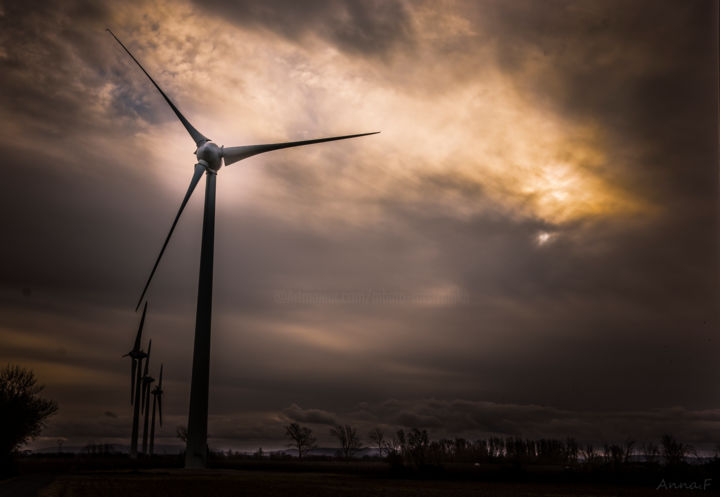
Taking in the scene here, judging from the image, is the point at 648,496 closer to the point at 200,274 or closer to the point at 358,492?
the point at 358,492

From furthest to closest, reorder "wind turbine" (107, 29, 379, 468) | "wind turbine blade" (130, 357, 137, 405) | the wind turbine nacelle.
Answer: "wind turbine blade" (130, 357, 137, 405)
the wind turbine nacelle
"wind turbine" (107, 29, 379, 468)

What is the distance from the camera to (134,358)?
5157 inches

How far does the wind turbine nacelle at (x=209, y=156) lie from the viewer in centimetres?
7181

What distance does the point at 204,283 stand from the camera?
62062 millimetres

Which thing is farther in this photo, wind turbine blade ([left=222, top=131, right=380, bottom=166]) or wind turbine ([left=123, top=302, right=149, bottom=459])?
wind turbine ([left=123, top=302, right=149, bottom=459])

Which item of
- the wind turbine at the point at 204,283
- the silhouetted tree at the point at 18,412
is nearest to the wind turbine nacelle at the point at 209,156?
the wind turbine at the point at 204,283

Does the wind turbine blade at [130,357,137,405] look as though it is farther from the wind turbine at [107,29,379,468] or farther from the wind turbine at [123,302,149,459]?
the wind turbine at [107,29,379,468]

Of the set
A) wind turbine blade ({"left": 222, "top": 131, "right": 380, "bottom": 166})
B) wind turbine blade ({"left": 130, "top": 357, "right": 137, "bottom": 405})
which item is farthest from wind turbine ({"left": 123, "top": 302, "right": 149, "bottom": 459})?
wind turbine blade ({"left": 222, "top": 131, "right": 380, "bottom": 166})

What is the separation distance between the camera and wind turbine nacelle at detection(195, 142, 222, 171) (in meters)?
71.8

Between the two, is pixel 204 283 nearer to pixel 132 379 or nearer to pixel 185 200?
pixel 185 200

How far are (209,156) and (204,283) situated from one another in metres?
17.4

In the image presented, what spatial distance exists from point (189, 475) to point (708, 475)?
5898cm

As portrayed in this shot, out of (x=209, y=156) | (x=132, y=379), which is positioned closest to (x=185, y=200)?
(x=209, y=156)

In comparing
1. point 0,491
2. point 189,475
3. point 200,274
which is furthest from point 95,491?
point 200,274
